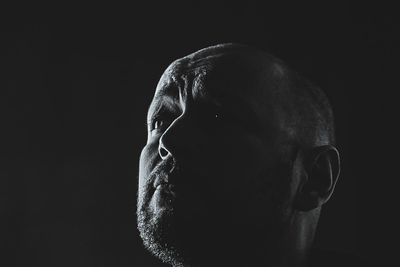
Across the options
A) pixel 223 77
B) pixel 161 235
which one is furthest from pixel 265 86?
pixel 161 235

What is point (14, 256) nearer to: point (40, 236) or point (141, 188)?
point (40, 236)

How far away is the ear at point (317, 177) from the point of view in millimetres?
1149

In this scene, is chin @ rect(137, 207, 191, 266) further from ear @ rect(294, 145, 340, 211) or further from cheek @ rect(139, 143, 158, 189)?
ear @ rect(294, 145, 340, 211)

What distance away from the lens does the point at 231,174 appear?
41.3 inches

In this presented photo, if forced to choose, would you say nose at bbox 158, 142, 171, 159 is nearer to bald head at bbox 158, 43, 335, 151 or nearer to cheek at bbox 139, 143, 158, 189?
cheek at bbox 139, 143, 158, 189

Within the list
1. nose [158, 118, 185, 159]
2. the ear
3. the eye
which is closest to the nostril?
nose [158, 118, 185, 159]

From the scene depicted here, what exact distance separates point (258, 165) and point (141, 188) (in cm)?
25

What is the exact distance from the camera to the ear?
1.15 meters

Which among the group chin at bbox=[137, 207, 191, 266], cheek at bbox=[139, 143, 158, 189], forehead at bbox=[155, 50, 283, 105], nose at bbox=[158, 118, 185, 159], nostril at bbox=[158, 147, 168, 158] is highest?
forehead at bbox=[155, 50, 283, 105]

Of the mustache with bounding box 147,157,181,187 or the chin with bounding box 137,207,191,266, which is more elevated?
the mustache with bounding box 147,157,181,187

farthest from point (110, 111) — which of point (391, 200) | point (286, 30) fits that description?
point (391, 200)

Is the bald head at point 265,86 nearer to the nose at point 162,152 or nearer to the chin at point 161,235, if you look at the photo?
the nose at point 162,152

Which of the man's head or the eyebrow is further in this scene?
the eyebrow

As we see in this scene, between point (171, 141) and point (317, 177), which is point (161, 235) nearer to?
point (171, 141)
